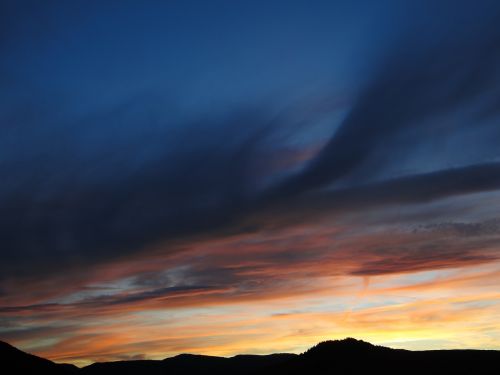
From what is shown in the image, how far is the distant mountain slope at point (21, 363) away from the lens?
118756 millimetres

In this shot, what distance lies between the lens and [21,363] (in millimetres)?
123438

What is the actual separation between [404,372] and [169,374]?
137m

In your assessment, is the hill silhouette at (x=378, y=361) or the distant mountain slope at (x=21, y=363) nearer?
the hill silhouette at (x=378, y=361)

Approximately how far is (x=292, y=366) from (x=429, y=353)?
22.8 m

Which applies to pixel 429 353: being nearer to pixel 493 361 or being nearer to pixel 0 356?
pixel 493 361

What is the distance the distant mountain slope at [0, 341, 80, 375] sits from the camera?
11876cm

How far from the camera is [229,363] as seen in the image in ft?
651

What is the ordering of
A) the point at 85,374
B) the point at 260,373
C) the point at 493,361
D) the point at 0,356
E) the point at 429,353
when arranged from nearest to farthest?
the point at 493,361, the point at 429,353, the point at 260,373, the point at 0,356, the point at 85,374

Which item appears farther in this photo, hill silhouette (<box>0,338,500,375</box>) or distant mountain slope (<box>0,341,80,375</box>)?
distant mountain slope (<box>0,341,80,375</box>)

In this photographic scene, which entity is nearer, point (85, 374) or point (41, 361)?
point (41, 361)

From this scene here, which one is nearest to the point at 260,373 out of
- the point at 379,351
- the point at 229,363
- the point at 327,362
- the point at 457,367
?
the point at 327,362

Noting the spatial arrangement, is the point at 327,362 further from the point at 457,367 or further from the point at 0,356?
the point at 0,356

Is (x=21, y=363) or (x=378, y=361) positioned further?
(x=21, y=363)

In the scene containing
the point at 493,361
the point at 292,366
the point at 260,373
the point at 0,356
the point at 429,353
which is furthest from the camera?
the point at 0,356
